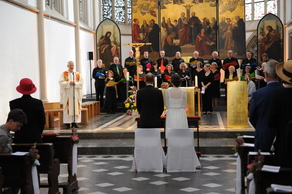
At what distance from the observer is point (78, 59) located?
902 inches

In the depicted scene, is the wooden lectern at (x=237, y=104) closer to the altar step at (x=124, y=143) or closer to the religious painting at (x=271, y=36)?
the altar step at (x=124, y=143)

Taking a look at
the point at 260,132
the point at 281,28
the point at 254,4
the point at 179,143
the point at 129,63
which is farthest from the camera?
the point at 254,4

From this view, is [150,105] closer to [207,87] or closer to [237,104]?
[237,104]

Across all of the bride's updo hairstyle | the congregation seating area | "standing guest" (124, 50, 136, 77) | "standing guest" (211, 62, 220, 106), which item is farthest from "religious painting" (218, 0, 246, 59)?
the congregation seating area

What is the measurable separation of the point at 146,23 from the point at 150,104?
15933 millimetres

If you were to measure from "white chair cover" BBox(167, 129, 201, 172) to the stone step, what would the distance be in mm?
1795

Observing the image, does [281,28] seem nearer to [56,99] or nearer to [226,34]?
[226,34]

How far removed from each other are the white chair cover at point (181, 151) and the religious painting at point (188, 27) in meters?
15.7

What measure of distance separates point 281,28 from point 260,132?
17.0 metres

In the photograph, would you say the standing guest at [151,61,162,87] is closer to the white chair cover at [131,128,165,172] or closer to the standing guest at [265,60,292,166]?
the white chair cover at [131,128,165,172]

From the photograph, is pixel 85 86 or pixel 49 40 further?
pixel 85 86

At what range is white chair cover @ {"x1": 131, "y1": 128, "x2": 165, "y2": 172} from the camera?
9242 mm

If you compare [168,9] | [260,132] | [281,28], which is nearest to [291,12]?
[281,28]

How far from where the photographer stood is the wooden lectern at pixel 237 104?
41.4 ft
